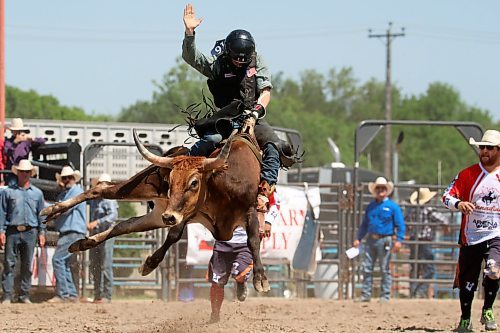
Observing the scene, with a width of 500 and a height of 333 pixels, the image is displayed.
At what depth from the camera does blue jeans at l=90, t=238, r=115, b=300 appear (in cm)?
1454

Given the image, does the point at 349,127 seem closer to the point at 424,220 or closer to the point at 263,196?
the point at 424,220

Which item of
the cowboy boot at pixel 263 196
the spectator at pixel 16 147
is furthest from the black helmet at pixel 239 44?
the spectator at pixel 16 147

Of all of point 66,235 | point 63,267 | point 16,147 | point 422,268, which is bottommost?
point 422,268

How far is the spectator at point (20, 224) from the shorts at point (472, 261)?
5.77 m

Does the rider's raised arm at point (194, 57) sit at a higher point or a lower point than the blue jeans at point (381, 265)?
higher

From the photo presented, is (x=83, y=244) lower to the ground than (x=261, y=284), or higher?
higher

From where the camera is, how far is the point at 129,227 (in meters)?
9.20

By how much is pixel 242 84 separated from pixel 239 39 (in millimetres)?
506

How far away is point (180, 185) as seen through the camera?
848 cm

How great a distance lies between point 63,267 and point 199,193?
5.97 m

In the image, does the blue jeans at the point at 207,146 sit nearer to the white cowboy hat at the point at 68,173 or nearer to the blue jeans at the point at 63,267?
the white cowboy hat at the point at 68,173

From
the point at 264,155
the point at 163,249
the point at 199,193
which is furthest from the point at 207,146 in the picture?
the point at 163,249

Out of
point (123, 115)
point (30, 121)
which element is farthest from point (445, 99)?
point (30, 121)

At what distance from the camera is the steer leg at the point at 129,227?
9156 millimetres
